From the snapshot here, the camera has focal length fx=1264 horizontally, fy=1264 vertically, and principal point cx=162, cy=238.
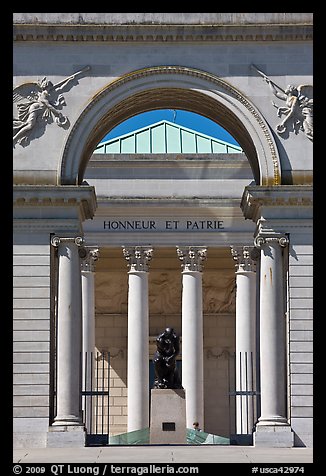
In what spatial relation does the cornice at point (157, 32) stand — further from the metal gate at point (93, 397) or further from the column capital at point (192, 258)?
the column capital at point (192, 258)

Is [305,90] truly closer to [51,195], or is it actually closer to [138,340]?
[51,195]

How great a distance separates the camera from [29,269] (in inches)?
2140

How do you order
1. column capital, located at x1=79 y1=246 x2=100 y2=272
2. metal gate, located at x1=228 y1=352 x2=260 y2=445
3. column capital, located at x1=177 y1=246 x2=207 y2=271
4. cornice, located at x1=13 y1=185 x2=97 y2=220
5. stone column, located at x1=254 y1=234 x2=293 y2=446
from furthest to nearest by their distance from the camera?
1. column capital, located at x1=79 y1=246 x2=100 y2=272
2. column capital, located at x1=177 y1=246 x2=207 y2=271
3. metal gate, located at x1=228 y1=352 x2=260 y2=445
4. cornice, located at x1=13 y1=185 x2=97 y2=220
5. stone column, located at x1=254 y1=234 x2=293 y2=446

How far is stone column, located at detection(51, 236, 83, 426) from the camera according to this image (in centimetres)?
5334

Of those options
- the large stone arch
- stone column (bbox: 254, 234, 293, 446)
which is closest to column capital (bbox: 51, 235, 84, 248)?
the large stone arch

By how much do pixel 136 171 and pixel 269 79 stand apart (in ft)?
98.8

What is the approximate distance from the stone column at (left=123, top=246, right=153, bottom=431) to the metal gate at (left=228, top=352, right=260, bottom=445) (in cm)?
591

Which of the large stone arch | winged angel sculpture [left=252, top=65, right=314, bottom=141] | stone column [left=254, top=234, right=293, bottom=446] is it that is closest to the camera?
stone column [left=254, top=234, right=293, bottom=446]

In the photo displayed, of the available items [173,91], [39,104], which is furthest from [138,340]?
[39,104]

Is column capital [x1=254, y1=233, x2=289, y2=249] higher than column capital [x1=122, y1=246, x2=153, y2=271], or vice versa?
column capital [x1=122, y1=246, x2=153, y2=271]

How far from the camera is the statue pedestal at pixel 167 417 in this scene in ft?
200

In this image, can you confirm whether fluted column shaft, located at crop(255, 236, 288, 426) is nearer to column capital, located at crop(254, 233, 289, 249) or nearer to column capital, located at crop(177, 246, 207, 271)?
column capital, located at crop(254, 233, 289, 249)
